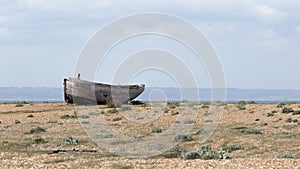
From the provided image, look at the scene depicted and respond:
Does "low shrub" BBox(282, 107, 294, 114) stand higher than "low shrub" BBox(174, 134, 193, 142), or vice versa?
"low shrub" BBox(282, 107, 294, 114)

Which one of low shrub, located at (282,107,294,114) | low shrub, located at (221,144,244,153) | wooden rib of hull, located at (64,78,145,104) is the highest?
wooden rib of hull, located at (64,78,145,104)

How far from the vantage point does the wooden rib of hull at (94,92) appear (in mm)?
48000

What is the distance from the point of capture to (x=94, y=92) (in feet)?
158

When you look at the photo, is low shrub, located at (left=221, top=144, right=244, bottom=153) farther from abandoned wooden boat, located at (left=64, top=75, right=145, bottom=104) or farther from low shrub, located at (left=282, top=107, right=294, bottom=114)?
abandoned wooden boat, located at (left=64, top=75, right=145, bottom=104)

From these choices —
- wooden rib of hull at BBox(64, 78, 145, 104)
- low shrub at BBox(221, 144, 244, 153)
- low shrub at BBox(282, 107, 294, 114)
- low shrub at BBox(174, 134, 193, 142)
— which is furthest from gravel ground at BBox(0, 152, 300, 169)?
wooden rib of hull at BBox(64, 78, 145, 104)

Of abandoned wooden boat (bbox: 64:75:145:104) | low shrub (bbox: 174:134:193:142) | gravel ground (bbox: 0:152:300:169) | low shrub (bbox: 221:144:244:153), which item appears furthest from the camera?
abandoned wooden boat (bbox: 64:75:145:104)

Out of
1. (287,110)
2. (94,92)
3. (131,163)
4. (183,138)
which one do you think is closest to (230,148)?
(183,138)

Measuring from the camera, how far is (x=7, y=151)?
19656mm

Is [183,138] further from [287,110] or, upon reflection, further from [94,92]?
[94,92]

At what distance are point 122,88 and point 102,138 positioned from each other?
970 inches

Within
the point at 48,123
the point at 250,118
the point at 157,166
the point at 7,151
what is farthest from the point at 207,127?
the point at 157,166

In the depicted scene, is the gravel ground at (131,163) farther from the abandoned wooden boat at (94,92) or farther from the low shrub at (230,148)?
the abandoned wooden boat at (94,92)

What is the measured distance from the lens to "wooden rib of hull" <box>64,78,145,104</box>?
157ft

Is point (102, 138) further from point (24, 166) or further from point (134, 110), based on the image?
point (134, 110)
